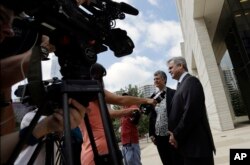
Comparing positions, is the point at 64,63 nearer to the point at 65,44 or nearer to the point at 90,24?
the point at 65,44

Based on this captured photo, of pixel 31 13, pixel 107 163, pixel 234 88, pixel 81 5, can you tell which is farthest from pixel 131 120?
pixel 234 88

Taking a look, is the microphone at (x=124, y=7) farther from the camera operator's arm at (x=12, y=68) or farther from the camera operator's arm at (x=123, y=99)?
the camera operator's arm at (x=123, y=99)

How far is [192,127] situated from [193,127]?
26 millimetres

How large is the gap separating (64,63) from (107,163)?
78 cm

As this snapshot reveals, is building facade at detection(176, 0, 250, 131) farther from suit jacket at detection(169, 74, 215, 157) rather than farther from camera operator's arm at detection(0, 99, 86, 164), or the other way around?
camera operator's arm at detection(0, 99, 86, 164)

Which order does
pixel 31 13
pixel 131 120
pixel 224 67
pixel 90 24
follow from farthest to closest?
pixel 224 67 → pixel 131 120 → pixel 90 24 → pixel 31 13

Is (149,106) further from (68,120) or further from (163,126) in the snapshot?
(68,120)

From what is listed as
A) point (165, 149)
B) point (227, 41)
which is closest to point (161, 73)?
point (165, 149)

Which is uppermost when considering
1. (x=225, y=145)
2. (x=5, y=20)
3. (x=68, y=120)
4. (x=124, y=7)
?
(x=124, y=7)

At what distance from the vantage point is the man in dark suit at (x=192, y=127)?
3.33 meters

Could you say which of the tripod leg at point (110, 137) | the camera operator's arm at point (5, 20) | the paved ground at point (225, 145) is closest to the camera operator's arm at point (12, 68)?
the camera operator's arm at point (5, 20)

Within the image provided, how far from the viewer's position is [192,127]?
134 inches

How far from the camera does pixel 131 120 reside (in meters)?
4.88

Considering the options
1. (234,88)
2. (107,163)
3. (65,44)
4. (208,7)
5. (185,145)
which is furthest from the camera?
(234,88)
